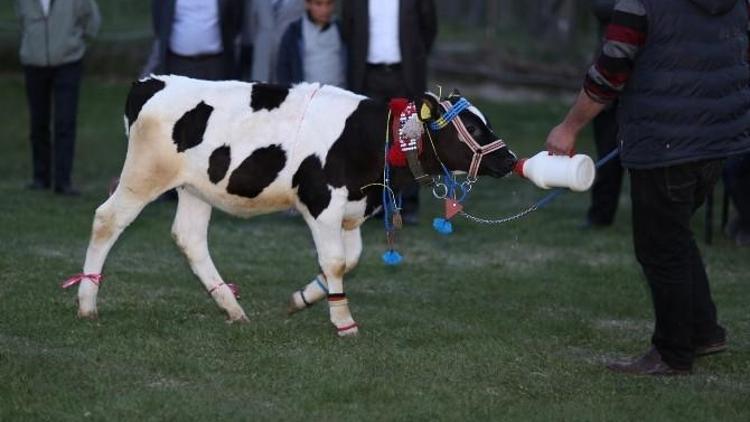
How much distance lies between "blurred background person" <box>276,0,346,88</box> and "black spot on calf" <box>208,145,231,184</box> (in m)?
4.77

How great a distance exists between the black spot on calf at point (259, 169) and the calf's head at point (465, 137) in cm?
81

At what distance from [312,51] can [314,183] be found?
5.00 meters

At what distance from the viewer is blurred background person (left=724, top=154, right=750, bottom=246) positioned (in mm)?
11547

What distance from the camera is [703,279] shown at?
7.30 meters

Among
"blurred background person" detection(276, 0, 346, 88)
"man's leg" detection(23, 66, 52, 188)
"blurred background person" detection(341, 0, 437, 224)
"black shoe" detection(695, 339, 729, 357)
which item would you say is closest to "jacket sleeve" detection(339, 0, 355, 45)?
"blurred background person" detection(341, 0, 437, 224)

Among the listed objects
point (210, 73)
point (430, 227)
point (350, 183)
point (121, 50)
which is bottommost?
point (121, 50)

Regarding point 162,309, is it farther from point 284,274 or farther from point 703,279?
point 703,279

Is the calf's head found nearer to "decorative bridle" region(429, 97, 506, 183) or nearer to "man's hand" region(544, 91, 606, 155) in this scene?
"decorative bridle" region(429, 97, 506, 183)

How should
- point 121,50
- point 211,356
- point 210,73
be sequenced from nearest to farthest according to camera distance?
point 211,356 < point 210,73 < point 121,50

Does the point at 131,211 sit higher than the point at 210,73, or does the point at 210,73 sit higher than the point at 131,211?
the point at 131,211

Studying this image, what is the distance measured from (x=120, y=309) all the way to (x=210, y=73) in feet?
14.2

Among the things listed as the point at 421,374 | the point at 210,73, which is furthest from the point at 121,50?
the point at 421,374

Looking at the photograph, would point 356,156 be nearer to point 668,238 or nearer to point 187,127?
point 187,127

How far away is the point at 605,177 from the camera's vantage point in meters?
12.4
